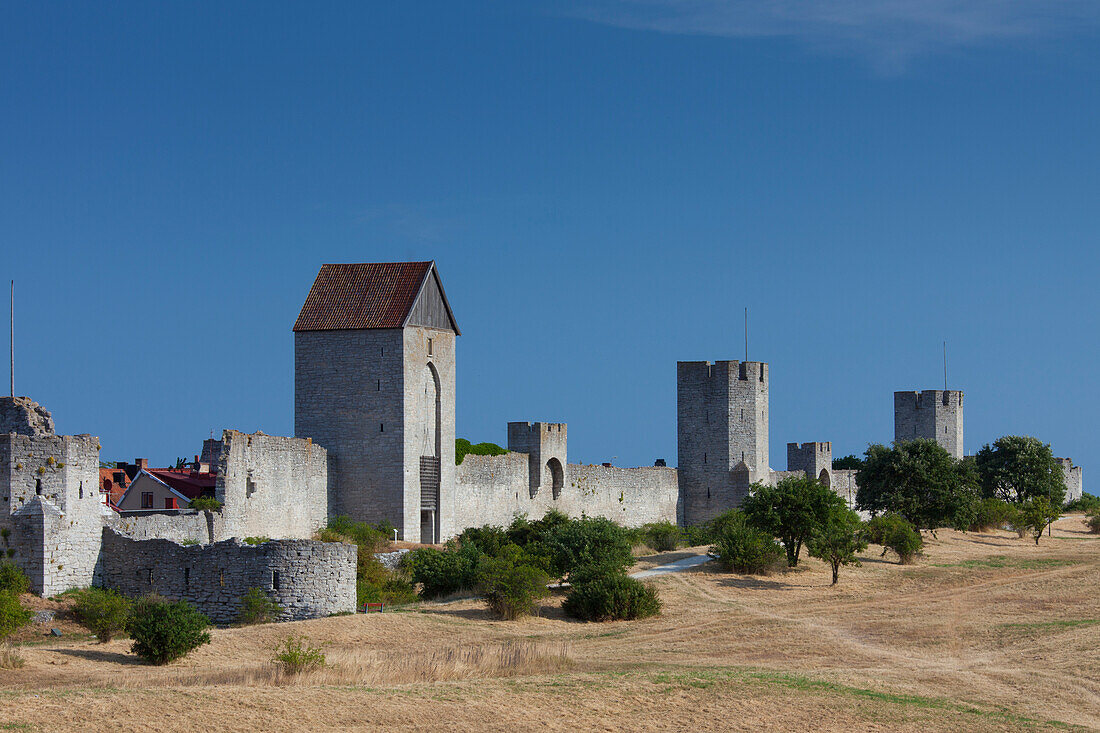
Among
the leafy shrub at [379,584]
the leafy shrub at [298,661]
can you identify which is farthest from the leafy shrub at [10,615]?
the leafy shrub at [379,584]

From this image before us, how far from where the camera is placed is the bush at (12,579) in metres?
21.1

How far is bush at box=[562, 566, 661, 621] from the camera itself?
2383cm

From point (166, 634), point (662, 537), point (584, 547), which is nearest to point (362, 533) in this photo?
point (584, 547)

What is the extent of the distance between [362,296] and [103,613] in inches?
557

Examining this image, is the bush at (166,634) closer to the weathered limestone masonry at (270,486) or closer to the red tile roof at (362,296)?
the weathered limestone masonry at (270,486)

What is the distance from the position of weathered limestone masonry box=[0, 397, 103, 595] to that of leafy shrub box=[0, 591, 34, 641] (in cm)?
206

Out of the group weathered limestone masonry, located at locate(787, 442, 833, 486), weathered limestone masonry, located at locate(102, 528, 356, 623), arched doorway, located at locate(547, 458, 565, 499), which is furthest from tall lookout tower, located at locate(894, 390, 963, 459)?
weathered limestone masonry, located at locate(102, 528, 356, 623)

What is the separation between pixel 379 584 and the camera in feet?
85.7

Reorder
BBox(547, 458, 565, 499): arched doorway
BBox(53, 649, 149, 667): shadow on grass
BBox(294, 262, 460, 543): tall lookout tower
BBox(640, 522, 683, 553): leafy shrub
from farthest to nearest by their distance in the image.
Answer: BBox(547, 458, 565, 499): arched doorway < BBox(640, 522, 683, 553): leafy shrub < BBox(294, 262, 460, 543): tall lookout tower < BBox(53, 649, 149, 667): shadow on grass

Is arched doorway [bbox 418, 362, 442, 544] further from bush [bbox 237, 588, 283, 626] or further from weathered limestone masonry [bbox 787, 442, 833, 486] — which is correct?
weathered limestone masonry [bbox 787, 442, 833, 486]

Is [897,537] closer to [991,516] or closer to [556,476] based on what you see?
[556,476]

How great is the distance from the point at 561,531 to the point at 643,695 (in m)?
10.8

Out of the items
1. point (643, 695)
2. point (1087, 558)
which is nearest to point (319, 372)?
point (643, 695)

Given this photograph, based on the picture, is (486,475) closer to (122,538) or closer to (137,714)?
(122,538)
